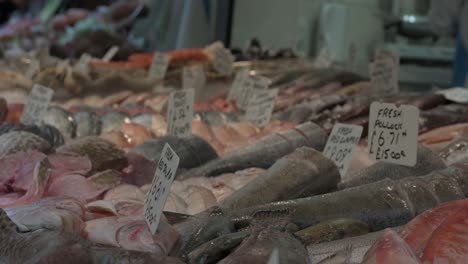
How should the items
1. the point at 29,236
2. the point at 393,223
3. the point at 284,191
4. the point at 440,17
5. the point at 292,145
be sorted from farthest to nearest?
the point at 440,17 < the point at 292,145 < the point at 284,191 < the point at 393,223 < the point at 29,236

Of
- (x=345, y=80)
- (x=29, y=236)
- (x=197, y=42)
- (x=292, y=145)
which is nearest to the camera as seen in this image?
(x=29, y=236)

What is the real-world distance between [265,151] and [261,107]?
109 centimetres

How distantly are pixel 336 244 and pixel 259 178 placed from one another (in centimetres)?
65

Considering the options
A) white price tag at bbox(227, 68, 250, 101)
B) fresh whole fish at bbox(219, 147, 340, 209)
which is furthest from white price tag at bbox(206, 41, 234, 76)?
fresh whole fish at bbox(219, 147, 340, 209)

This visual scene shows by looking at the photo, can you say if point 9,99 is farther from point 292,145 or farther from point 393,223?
point 393,223

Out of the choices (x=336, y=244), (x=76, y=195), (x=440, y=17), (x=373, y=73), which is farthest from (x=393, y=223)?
(x=440, y=17)

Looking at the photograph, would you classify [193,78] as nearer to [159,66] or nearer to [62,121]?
[159,66]

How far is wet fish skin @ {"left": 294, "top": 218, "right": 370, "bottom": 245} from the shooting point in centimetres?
199

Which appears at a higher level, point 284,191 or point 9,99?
point 284,191

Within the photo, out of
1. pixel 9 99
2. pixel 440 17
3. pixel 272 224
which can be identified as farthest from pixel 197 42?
pixel 272 224

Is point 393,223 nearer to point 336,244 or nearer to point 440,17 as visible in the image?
point 336,244

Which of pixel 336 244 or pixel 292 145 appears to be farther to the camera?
pixel 292 145

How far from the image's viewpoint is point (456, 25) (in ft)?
23.9

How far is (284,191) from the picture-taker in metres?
2.45
